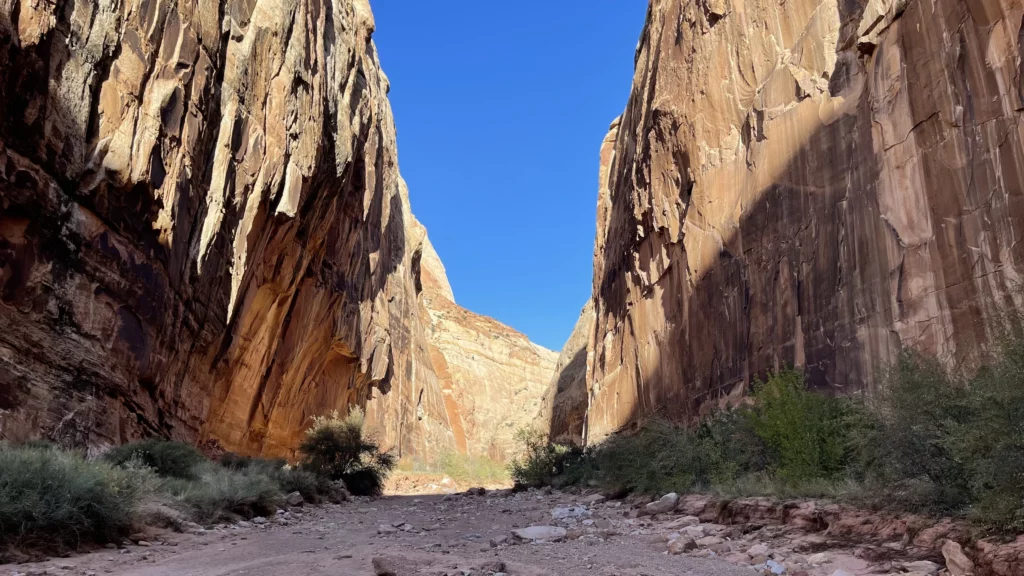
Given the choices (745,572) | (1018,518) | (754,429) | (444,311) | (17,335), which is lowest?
(745,572)

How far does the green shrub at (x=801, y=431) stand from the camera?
385 inches

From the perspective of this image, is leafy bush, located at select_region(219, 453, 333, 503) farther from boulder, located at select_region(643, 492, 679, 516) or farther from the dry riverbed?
boulder, located at select_region(643, 492, 679, 516)

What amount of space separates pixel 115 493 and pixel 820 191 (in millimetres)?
13656

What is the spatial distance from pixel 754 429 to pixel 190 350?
45.4 ft

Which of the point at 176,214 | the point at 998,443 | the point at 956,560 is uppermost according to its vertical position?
the point at 176,214

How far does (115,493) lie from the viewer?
7242 mm

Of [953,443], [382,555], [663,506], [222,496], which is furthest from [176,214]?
[953,443]

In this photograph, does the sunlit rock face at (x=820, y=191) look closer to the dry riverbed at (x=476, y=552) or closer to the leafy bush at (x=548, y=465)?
the leafy bush at (x=548, y=465)

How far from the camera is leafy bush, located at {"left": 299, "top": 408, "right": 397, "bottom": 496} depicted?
2205 cm

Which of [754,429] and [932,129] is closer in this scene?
[932,129]

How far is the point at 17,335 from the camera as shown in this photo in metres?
10.8

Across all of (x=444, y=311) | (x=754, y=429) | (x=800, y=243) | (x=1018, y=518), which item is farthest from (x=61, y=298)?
(x=444, y=311)

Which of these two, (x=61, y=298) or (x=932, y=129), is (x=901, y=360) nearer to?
(x=932, y=129)

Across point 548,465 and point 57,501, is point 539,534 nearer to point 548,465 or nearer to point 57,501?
point 57,501
